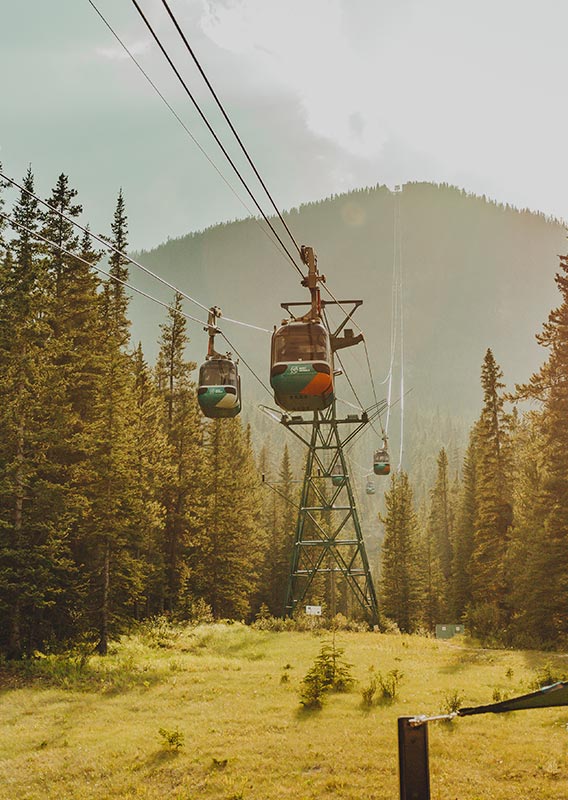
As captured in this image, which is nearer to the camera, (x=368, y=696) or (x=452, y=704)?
(x=452, y=704)

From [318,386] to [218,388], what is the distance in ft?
11.7

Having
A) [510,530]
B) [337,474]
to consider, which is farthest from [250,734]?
[510,530]

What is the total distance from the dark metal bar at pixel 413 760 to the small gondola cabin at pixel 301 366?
313 inches

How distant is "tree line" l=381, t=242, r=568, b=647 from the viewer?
2806 centimetres

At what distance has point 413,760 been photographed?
367 cm

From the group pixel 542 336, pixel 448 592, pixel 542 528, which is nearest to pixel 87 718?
pixel 542 528

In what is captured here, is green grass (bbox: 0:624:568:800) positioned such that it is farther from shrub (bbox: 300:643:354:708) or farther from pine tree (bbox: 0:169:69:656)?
pine tree (bbox: 0:169:69:656)

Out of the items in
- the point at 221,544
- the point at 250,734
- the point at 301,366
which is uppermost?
the point at 301,366

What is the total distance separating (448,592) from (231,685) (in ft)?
161

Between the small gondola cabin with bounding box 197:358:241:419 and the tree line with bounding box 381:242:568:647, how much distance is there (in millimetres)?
15149

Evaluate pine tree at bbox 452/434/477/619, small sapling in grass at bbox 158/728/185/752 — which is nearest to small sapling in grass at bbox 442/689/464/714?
small sapling in grass at bbox 158/728/185/752

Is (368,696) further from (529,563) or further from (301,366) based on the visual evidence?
(529,563)

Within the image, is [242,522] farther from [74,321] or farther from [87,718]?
[87,718]

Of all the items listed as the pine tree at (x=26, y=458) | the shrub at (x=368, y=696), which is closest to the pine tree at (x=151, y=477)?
the pine tree at (x=26, y=458)
